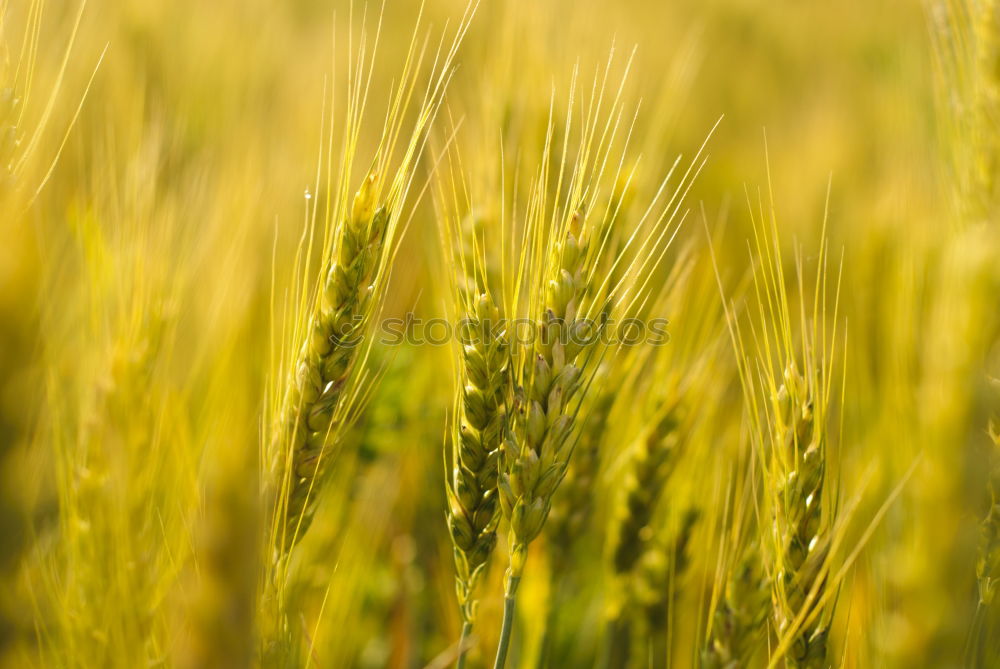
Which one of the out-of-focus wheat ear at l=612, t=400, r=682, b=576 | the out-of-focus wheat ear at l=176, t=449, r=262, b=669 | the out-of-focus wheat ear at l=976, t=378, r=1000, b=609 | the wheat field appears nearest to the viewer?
the out-of-focus wheat ear at l=176, t=449, r=262, b=669

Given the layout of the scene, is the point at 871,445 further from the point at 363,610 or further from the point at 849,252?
the point at 363,610

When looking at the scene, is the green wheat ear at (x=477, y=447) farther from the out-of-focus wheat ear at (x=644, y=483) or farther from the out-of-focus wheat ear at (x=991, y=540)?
the out-of-focus wheat ear at (x=991, y=540)

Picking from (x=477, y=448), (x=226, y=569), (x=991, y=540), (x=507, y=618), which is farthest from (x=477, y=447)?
(x=991, y=540)

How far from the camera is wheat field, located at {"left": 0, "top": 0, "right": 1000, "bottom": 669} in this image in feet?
2.87

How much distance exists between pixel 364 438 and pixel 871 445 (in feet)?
3.55

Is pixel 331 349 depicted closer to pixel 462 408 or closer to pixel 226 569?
pixel 462 408

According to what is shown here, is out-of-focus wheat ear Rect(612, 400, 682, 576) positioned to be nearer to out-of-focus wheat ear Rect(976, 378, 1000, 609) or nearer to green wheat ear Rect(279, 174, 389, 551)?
out-of-focus wheat ear Rect(976, 378, 1000, 609)

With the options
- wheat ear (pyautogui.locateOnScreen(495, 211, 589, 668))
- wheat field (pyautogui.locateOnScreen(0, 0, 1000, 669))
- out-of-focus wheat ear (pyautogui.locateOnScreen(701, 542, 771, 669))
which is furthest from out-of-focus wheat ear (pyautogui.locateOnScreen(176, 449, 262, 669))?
out-of-focus wheat ear (pyautogui.locateOnScreen(701, 542, 771, 669))

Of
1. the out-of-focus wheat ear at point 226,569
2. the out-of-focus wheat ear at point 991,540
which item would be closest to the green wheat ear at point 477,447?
the out-of-focus wheat ear at point 226,569

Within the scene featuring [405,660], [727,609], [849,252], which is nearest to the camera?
[727,609]

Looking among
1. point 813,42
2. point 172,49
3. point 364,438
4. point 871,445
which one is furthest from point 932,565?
point 813,42

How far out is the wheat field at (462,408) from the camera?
874 millimetres

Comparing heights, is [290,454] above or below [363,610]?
above

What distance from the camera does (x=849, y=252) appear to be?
2453mm
